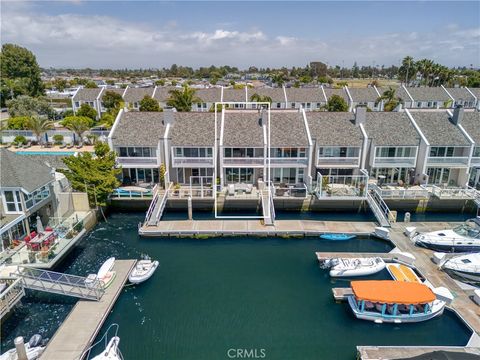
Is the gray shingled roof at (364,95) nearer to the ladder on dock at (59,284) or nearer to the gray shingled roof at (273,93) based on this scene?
the gray shingled roof at (273,93)

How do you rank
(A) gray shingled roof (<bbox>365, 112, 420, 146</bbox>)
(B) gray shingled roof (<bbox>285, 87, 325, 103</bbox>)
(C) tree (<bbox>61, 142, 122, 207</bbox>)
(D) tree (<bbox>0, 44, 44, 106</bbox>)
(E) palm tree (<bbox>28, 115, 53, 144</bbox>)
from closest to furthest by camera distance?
(C) tree (<bbox>61, 142, 122, 207</bbox>) < (A) gray shingled roof (<bbox>365, 112, 420, 146</bbox>) < (E) palm tree (<bbox>28, 115, 53, 144</bbox>) < (B) gray shingled roof (<bbox>285, 87, 325, 103</bbox>) < (D) tree (<bbox>0, 44, 44, 106</bbox>)

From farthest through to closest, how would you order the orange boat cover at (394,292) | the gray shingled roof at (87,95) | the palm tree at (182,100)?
the gray shingled roof at (87,95)
the palm tree at (182,100)
the orange boat cover at (394,292)

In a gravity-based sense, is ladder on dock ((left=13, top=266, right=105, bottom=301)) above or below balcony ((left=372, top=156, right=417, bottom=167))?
below

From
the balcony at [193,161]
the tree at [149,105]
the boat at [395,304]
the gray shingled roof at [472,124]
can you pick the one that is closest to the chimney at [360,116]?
the gray shingled roof at [472,124]

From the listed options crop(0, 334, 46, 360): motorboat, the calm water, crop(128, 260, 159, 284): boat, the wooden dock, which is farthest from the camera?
crop(128, 260, 159, 284): boat

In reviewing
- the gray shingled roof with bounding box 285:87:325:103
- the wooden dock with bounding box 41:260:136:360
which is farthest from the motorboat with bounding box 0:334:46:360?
the gray shingled roof with bounding box 285:87:325:103

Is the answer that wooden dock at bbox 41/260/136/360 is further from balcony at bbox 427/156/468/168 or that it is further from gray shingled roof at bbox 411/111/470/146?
gray shingled roof at bbox 411/111/470/146

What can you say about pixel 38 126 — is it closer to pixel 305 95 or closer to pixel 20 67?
pixel 305 95
